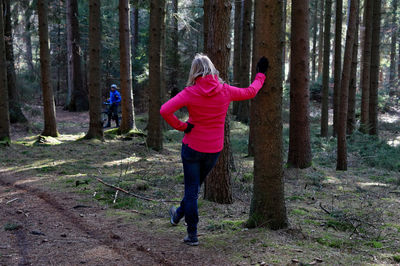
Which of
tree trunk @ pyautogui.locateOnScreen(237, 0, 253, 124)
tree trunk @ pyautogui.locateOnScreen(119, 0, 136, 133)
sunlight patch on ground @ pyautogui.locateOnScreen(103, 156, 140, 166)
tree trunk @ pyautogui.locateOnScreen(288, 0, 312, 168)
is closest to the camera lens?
tree trunk @ pyautogui.locateOnScreen(288, 0, 312, 168)

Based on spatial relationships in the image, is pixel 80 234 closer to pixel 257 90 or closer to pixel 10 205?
pixel 10 205

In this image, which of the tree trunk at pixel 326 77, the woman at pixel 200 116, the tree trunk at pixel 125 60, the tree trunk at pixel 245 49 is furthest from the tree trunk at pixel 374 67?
the woman at pixel 200 116

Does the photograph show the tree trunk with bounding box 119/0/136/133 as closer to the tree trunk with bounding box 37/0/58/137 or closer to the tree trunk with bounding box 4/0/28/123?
the tree trunk with bounding box 37/0/58/137

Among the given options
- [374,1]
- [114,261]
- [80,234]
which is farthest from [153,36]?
[374,1]

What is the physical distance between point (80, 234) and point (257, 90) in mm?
3135

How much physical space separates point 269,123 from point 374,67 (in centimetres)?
1577

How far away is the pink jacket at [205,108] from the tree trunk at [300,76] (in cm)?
616

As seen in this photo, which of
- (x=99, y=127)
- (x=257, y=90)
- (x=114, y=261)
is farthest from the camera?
(x=99, y=127)

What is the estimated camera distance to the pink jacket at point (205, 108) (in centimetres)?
457

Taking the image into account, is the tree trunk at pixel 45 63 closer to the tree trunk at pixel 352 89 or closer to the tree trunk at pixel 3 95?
the tree trunk at pixel 3 95

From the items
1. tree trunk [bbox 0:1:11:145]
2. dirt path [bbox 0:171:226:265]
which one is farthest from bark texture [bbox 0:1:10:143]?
dirt path [bbox 0:171:226:265]

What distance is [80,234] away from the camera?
17.8ft

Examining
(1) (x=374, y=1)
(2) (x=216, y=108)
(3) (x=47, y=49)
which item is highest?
(1) (x=374, y=1)

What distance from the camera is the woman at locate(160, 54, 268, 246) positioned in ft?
15.0
